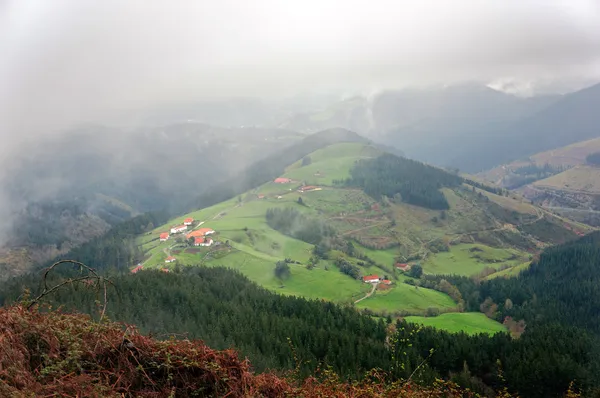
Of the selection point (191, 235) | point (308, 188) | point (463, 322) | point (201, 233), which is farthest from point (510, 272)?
point (191, 235)

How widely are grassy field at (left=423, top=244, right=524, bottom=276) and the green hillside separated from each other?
1.17 feet

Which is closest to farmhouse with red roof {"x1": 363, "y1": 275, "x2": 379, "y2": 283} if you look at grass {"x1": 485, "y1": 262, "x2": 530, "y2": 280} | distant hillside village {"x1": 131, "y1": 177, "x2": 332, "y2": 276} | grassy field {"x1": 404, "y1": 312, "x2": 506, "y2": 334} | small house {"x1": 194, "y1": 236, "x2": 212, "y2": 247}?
distant hillside village {"x1": 131, "y1": 177, "x2": 332, "y2": 276}

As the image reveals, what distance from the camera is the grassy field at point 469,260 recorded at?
122m

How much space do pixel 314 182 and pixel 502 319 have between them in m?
119

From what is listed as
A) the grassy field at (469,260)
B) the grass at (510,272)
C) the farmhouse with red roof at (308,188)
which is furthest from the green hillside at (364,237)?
the grass at (510,272)

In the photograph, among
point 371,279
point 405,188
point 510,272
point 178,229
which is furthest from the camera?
point 405,188

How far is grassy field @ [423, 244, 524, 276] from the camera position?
4813 inches

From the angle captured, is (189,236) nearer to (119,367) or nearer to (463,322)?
(463,322)

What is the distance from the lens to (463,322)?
7731 cm

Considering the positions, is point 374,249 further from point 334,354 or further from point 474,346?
point 334,354

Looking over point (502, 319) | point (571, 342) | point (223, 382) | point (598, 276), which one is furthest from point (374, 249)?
point (223, 382)

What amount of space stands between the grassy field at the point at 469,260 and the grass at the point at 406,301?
2618 cm

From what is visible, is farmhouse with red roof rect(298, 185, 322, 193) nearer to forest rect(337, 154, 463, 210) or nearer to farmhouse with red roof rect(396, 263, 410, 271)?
forest rect(337, 154, 463, 210)

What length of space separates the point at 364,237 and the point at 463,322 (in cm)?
6162
